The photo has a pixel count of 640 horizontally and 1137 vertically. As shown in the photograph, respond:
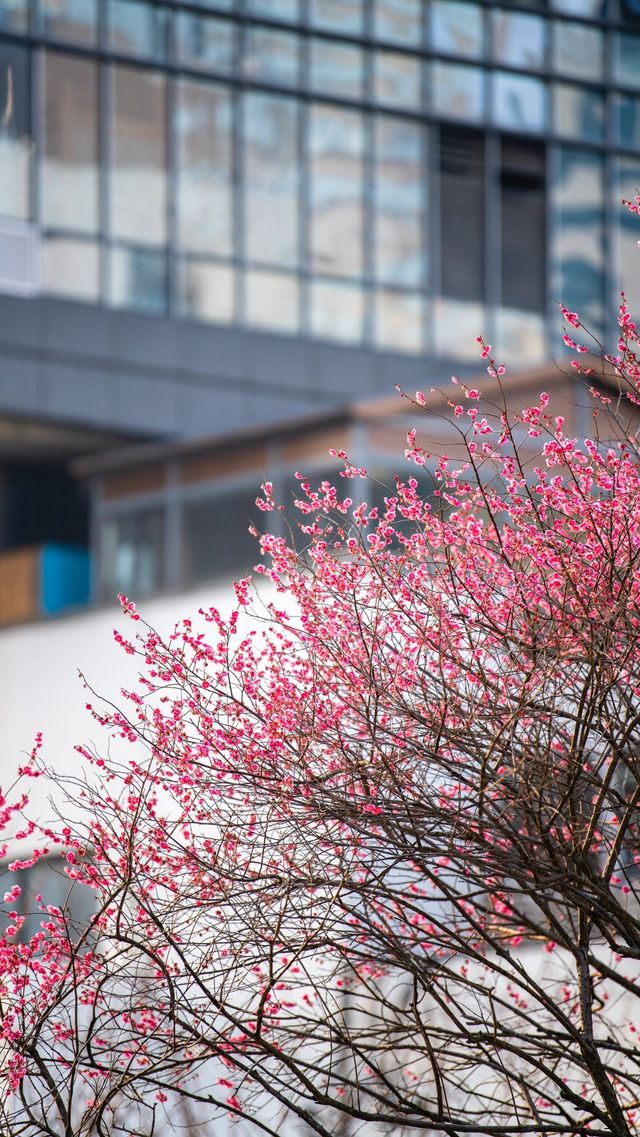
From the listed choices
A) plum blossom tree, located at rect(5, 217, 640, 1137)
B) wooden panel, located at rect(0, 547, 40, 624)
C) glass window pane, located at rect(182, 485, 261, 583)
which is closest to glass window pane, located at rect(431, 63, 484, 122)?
glass window pane, located at rect(182, 485, 261, 583)

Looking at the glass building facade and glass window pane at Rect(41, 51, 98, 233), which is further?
the glass building facade

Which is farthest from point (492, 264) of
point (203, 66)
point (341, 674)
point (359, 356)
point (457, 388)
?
point (341, 674)

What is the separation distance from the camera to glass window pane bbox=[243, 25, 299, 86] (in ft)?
87.7

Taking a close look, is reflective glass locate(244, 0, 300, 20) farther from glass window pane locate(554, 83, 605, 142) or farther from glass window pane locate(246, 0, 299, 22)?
glass window pane locate(554, 83, 605, 142)

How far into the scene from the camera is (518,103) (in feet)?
93.0

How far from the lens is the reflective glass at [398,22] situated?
27.3m

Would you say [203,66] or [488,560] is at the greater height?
[203,66]

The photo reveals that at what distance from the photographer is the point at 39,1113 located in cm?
1071

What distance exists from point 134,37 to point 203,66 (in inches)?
44.1

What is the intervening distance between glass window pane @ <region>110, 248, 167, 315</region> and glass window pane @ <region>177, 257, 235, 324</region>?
29 cm

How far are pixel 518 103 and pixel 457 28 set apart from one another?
1.57 meters

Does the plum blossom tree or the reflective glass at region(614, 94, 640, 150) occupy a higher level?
the reflective glass at region(614, 94, 640, 150)

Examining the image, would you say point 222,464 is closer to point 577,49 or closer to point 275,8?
point 275,8

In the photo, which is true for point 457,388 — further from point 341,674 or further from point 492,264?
point 341,674
